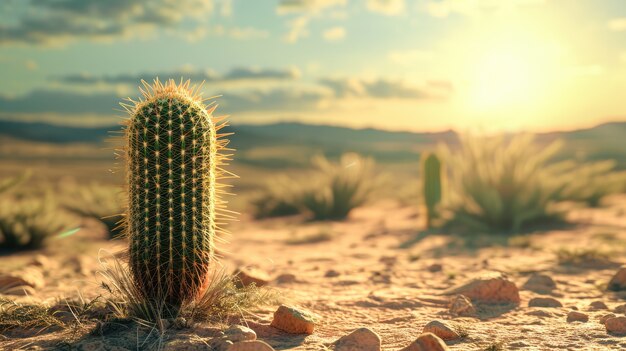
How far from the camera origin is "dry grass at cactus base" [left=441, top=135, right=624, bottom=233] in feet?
29.8

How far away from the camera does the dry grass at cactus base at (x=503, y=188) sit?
907 cm

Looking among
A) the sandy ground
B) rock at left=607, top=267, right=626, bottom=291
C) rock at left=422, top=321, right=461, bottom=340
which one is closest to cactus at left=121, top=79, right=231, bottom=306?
the sandy ground

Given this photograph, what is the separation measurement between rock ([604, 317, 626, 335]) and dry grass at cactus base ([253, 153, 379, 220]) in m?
7.55

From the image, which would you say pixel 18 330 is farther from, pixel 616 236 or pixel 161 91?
pixel 616 236

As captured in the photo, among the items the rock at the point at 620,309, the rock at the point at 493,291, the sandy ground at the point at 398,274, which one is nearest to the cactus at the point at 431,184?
the sandy ground at the point at 398,274

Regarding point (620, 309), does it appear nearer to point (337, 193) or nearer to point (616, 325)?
point (616, 325)

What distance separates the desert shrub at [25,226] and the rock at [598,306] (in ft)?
23.5

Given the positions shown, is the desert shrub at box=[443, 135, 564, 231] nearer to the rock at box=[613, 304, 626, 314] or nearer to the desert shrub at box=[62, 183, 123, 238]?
the rock at box=[613, 304, 626, 314]

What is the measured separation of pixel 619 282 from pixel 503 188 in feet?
13.2

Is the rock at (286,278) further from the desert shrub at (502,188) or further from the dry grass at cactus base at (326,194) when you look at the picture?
the dry grass at cactus base at (326,194)

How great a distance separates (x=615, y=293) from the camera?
5.30 metres

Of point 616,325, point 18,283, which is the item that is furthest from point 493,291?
point 18,283

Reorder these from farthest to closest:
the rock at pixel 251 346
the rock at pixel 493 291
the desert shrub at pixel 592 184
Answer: the desert shrub at pixel 592 184
the rock at pixel 493 291
the rock at pixel 251 346

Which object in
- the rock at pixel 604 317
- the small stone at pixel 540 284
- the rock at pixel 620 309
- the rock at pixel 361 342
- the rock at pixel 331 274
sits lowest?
the rock at pixel 331 274
